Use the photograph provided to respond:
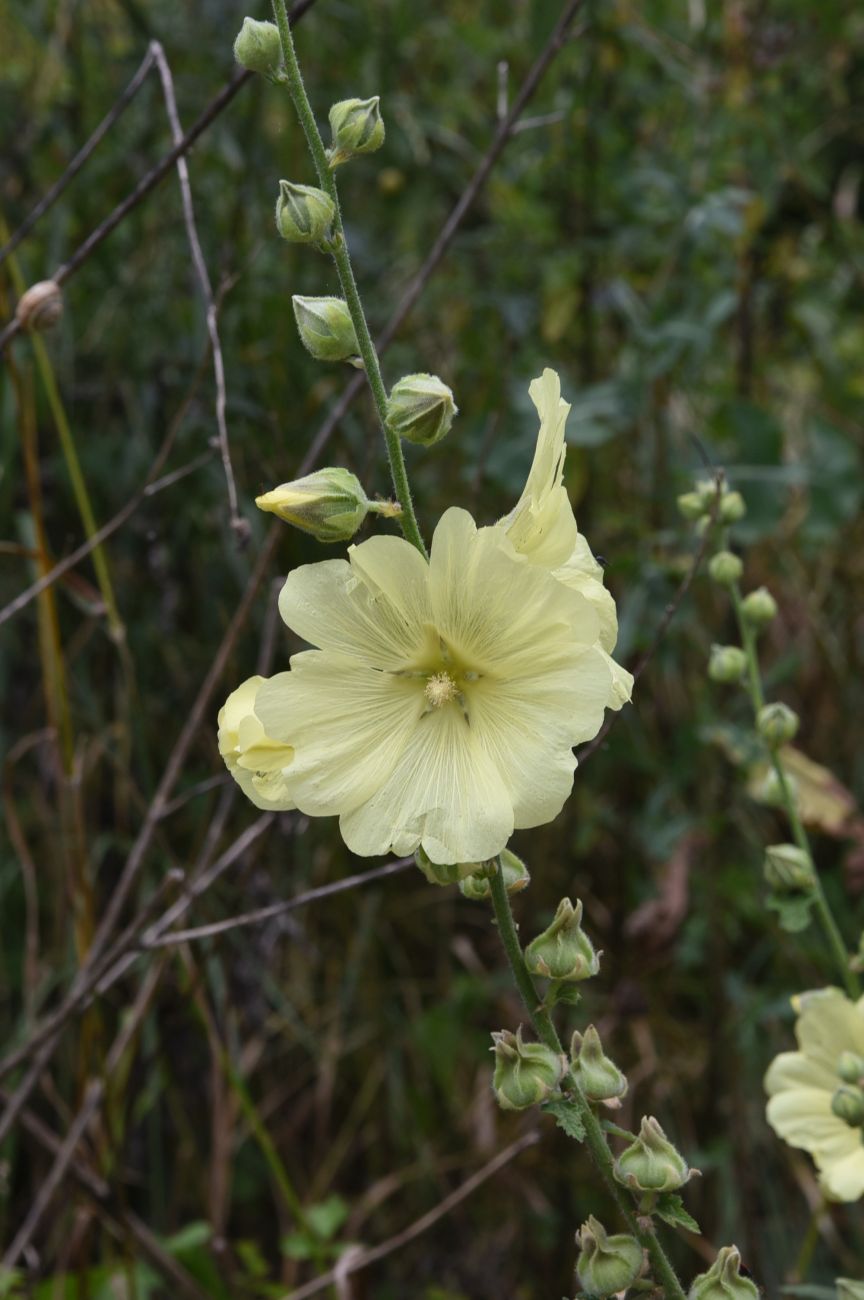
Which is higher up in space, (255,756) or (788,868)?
(255,756)

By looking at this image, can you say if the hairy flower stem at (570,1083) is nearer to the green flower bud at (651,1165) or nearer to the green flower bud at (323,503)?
the green flower bud at (651,1165)

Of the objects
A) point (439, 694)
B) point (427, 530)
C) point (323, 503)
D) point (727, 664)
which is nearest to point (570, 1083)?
point (439, 694)

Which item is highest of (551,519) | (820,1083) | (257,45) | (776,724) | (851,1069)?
(257,45)

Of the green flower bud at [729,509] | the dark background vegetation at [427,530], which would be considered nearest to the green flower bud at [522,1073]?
the green flower bud at [729,509]

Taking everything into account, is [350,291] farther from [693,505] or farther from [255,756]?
[693,505]

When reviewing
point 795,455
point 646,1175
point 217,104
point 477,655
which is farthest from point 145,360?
point 646,1175

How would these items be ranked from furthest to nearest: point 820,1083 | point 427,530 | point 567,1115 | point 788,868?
1. point 427,530
2. point 820,1083
3. point 788,868
4. point 567,1115

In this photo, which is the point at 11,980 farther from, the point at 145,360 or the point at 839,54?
the point at 839,54
